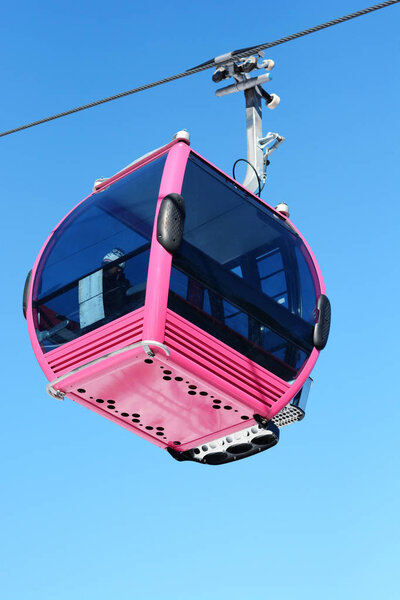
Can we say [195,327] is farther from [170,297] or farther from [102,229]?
[102,229]

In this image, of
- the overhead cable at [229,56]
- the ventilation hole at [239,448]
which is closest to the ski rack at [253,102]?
the overhead cable at [229,56]

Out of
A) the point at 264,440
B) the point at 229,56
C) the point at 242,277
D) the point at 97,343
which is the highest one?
the point at 229,56

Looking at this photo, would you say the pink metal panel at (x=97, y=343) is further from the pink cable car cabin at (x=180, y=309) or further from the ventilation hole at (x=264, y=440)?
the ventilation hole at (x=264, y=440)

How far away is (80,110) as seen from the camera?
8875mm

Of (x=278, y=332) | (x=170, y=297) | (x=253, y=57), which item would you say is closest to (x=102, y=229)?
(x=170, y=297)

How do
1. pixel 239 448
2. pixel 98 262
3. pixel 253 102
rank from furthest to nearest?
pixel 253 102 → pixel 239 448 → pixel 98 262

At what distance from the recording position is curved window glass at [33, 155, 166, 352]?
796cm

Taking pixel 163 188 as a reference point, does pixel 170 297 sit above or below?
below

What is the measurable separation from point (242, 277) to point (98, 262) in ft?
3.39

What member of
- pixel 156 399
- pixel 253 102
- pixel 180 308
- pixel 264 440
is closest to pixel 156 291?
pixel 180 308

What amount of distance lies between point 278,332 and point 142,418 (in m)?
1.22

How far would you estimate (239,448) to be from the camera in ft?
29.1

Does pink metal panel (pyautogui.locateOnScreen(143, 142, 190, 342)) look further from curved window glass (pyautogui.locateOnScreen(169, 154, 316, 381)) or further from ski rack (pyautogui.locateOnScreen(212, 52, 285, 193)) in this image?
ski rack (pyautogui.locateOnScreen(212, 52, 285, 193))

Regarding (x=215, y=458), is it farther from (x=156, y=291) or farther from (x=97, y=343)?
(x=156, y=291)
